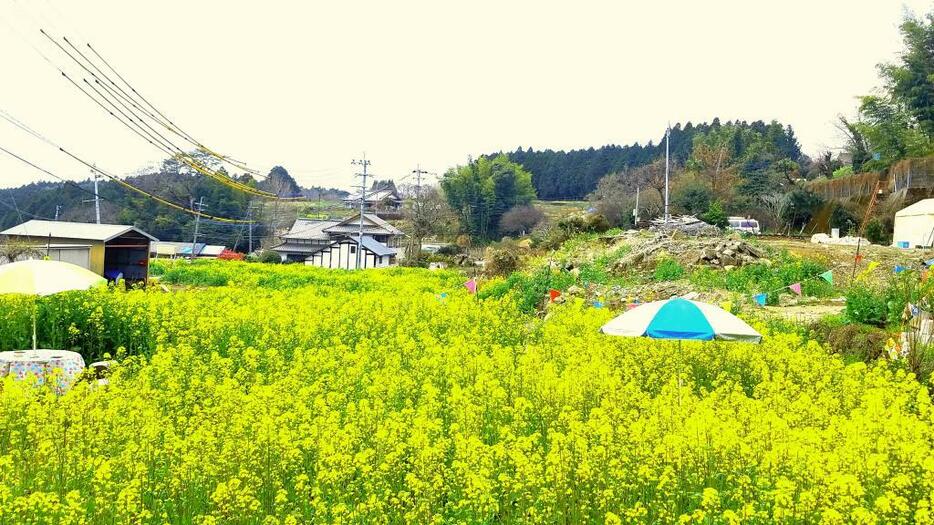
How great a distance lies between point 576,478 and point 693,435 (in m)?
1.06

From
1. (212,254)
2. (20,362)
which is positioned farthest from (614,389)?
(212,254)

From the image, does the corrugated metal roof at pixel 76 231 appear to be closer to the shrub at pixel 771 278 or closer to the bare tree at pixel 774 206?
the shrub at pixel 771 278

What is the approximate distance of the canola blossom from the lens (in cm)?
491

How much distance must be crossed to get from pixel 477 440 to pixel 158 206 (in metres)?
57.0

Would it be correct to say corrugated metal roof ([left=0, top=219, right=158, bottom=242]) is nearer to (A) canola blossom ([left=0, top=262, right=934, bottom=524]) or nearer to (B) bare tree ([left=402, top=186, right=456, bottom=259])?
(A) canola blossom ([left=0, top=262, right=934, bottom=524])

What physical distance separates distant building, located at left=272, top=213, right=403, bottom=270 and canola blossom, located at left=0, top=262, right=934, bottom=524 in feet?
114

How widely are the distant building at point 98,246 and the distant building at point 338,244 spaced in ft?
58.6

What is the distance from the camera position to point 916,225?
2477 centimetres

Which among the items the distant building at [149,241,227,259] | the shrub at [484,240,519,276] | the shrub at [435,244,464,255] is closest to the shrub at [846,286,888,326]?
the shrub at [484,240,519,276]

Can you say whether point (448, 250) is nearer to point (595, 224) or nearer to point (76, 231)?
point (595, 224)

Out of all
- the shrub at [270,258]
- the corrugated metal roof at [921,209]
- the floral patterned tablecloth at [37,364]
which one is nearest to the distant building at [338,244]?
the shrub at [270,258]

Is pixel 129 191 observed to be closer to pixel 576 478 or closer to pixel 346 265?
pixel 346 265

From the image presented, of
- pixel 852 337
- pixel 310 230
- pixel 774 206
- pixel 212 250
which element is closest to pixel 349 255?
pixel 310 230

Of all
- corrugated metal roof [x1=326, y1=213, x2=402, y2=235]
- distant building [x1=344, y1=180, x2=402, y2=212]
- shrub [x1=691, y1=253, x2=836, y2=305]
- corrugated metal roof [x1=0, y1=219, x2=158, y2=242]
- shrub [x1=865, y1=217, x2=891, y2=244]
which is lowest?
shrub [x1=691, y1=253, x2=836, y2=305]
